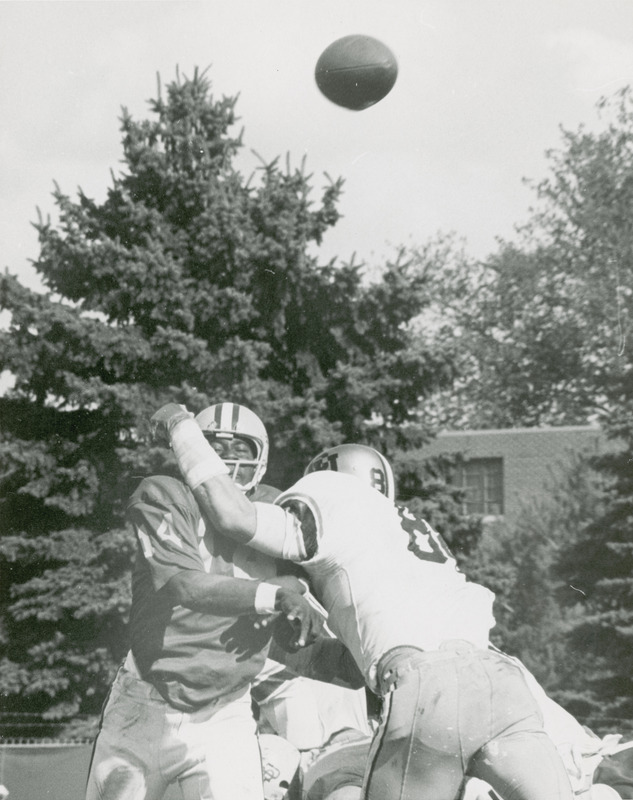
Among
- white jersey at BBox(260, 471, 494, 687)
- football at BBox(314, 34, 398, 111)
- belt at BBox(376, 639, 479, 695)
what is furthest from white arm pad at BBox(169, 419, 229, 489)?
football at BBox(314, 34, 398, 111)

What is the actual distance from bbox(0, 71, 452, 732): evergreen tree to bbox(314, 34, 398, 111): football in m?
4.93

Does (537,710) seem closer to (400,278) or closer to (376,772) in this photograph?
(376,772)

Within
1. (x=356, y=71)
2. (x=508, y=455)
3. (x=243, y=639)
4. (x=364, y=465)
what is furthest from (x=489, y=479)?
(x=243, y=639)

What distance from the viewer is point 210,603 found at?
12.1 feet

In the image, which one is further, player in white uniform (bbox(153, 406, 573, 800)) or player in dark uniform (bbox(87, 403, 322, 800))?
player in dark uniform (bbox(87, 403, 322, 800))

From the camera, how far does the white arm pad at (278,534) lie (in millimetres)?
3326

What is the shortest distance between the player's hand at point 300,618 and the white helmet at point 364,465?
832 millimetres

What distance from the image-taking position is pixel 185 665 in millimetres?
3867

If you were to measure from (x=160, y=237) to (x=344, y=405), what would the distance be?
3.00 metres

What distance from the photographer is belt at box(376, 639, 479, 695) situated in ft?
10.1

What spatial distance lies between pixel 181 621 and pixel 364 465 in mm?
933

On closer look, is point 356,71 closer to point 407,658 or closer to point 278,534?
point 278,534

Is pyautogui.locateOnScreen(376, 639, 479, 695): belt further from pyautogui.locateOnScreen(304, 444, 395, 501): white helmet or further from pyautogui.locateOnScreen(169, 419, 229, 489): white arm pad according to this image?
pyautogui.locateOnScreen(304, 444, 395, 501): white helmet

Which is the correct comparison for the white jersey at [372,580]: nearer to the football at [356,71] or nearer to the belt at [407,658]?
the belt at [407,658]
